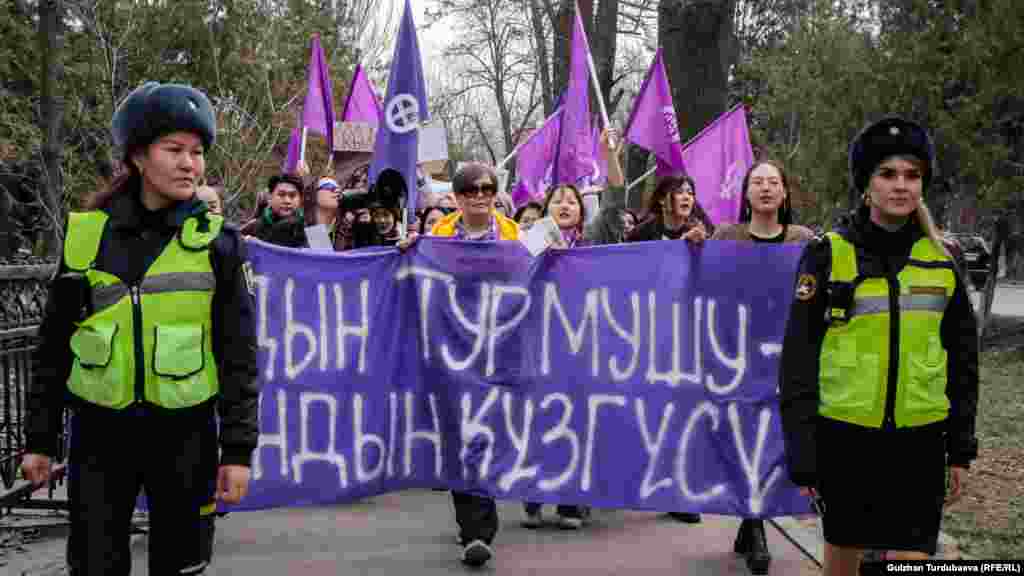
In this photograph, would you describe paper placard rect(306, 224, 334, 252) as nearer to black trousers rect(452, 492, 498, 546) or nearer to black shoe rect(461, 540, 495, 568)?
black trousers rect(452, 492, 498, 546)

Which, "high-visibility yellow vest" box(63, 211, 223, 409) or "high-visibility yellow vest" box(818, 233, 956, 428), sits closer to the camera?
"high-visibility yellow vest" box(63, 211, 223, 409)

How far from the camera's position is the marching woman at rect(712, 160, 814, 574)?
599 cm

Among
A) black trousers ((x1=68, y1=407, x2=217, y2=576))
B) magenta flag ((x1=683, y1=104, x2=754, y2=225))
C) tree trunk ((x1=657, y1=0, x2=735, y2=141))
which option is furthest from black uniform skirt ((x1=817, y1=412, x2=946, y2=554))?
tree trunk ((x1=657, y1=0, x2=735, y2=141))

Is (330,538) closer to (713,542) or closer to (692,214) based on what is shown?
(713,542)

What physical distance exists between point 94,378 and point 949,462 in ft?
8.75

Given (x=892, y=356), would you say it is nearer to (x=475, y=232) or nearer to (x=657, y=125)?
(x=475, y=232)

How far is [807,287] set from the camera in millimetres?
3844

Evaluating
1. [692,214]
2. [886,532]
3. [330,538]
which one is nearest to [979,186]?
[692,214]

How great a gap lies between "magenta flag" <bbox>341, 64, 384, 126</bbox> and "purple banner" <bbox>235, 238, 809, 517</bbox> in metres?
6.29

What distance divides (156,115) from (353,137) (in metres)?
8.20

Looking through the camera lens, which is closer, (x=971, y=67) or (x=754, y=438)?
(x=754, y=438)

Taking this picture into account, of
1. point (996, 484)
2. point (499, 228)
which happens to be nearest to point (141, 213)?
point (499, 228)

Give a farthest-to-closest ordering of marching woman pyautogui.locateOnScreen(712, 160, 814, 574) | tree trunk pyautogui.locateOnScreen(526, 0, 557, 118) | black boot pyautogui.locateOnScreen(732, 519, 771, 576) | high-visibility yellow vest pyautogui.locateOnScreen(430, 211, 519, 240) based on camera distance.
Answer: tree trunk pyautogui.locateOnScreen(526, 0, 557, 118)
high-visibility yellow vest pyautogui.locateOnScreen(430, 211, 519, 240)
marching woman pyautogui.locateOnScreen(712, 160, 814, 574)
black boot pyautogui.locateOnScreen(732, 519, 771, 576)

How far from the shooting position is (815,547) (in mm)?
6211
